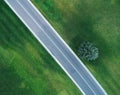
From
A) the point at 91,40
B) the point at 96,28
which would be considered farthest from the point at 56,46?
the point at 96,28

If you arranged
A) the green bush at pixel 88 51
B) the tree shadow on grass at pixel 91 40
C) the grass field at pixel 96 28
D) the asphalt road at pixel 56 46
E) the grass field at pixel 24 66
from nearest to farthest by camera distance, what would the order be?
the green bush at pixel 88 51
the grass field at pixel 24 66
the asphalt road at pixel 56 46
the grass field at pixel 96 28
the tree shadow on grass at pixel 91 40

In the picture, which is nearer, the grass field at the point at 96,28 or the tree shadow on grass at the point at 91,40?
the grass field at the point at 96,28

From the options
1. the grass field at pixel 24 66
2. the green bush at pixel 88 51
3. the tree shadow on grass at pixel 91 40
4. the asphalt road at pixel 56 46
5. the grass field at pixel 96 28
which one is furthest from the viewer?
the tree shadow on grass at pixel 91 40

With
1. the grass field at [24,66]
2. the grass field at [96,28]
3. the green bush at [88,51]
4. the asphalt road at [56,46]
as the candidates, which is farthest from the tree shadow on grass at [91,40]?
the grass field at [24,66]

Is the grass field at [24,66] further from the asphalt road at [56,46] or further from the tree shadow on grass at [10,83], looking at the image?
the asphalt road at [56,46]

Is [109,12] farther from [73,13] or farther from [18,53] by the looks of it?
[18,53]

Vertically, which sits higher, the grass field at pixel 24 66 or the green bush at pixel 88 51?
the grass field at pixel 24 66

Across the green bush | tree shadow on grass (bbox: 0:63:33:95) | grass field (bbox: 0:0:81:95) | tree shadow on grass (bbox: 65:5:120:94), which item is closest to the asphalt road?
grass field (bbox: 0:0:81:95)
